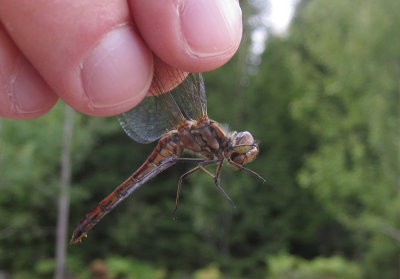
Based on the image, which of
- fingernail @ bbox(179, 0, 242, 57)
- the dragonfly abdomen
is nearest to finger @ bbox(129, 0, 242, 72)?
fingernail @ bbox(179, 0, 242, 57)

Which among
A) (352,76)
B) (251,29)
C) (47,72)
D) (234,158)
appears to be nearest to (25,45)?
(47,72)

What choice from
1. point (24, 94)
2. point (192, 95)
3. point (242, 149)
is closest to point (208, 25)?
point (192, 95)

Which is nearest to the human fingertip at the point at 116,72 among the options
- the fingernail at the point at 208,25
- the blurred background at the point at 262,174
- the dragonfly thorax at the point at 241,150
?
the fingernail at the point at 208,25

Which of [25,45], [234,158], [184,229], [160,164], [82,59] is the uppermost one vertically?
[25,45]

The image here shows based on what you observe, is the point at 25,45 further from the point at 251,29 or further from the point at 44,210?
the point at 44,210

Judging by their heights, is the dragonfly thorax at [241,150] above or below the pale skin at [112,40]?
below

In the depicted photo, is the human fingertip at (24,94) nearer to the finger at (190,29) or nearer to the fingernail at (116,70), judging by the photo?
the fingernail at (116,70)

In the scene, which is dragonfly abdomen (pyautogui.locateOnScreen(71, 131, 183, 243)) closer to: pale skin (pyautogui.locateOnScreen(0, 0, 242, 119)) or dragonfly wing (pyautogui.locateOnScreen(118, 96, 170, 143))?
dragonfly wing (pyautogui.locateOnScreen(118, 96, 170, 143))
